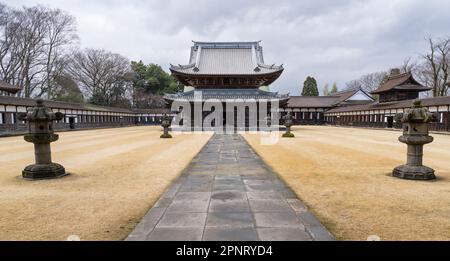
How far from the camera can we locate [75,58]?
53.6 m

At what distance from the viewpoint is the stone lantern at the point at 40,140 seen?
26.3 feet

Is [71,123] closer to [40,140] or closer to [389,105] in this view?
[40,140]

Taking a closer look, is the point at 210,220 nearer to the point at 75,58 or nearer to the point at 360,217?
the point at 360,217

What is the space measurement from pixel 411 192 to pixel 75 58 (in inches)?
2319

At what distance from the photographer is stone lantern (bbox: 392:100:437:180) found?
762 cm

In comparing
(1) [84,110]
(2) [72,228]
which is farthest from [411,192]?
(1) [84,110]

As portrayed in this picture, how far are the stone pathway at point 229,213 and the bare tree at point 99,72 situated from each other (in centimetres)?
5370

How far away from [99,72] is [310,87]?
4980 centimetres

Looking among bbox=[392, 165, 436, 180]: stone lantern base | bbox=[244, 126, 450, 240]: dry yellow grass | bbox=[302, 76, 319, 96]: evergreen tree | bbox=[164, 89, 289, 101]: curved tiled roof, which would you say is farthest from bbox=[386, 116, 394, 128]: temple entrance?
bbox=[392, 165, 436, 180]: stone lantern base

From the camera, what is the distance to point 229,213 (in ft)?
16.1

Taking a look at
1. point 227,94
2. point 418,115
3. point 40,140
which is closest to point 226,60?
point 227,94

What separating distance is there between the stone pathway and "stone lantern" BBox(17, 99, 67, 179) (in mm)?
3788

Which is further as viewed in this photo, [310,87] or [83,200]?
[310,87]

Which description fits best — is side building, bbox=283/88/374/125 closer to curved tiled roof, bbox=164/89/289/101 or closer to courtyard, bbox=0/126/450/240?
curved tiled roof, bbox=164/89/289/101
